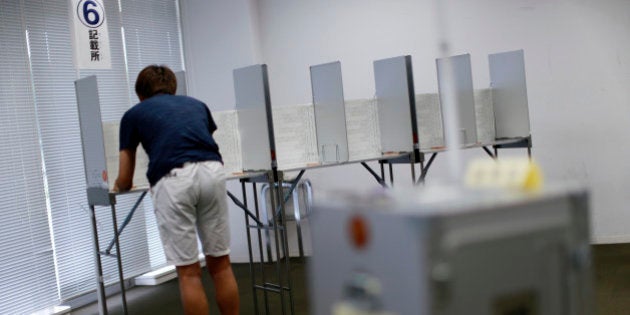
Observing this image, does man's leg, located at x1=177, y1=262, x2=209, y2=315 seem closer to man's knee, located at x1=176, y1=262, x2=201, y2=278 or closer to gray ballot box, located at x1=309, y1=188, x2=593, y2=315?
man's knee, located at x1=176, y1=262, x2=201, y2=278

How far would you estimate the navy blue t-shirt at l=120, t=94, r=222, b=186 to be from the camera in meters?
2.67

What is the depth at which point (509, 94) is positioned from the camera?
15.2ft

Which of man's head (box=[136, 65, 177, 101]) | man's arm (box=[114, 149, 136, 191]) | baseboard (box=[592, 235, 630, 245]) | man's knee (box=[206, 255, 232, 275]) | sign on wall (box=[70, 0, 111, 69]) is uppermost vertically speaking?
sign on wall (box=[70, 0, 111, 69])

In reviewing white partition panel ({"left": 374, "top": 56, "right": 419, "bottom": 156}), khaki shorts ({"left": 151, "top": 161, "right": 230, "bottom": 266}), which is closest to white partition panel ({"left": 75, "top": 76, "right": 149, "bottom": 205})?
khaki shorts ({"left": 151, "top": 161, "right": 230, "bottom": 266})

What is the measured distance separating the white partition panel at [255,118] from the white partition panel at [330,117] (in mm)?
433

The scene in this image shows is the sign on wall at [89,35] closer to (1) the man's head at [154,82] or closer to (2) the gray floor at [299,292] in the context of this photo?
(1) the man's head at [154,82]

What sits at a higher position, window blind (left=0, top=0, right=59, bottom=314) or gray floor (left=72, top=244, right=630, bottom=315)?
window blind (left=0, top=0, right=59, bottom=314)

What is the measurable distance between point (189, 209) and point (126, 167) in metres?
0.30

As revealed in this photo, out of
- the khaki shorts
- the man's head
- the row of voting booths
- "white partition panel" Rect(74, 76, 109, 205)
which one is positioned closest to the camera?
the khaki shorts

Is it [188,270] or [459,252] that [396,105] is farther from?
[459,252]

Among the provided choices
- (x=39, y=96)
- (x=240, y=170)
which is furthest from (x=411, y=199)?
(x=39, y=96)

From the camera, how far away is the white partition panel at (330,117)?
3854 millimetres

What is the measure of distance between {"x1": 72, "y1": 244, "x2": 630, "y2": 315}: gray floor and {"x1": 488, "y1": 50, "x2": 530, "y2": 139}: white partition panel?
0.96 m

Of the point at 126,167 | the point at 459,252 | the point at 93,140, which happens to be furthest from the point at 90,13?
the point at 459,252
